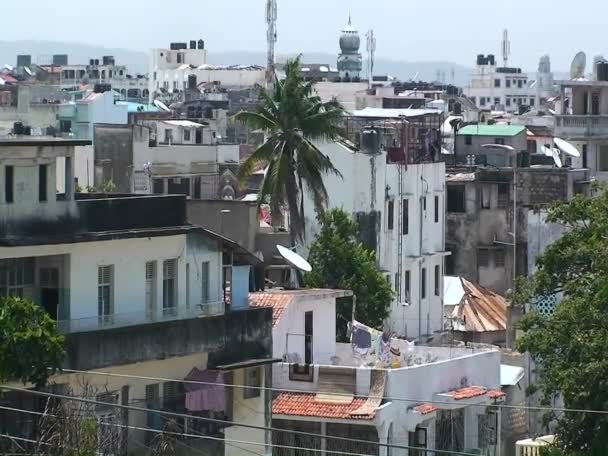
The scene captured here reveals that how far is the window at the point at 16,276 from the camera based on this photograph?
112ft

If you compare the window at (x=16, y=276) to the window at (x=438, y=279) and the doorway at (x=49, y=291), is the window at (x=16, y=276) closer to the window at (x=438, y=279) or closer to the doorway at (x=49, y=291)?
the doorway at (x=49, y=291)

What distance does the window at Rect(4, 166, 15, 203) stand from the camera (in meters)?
33.7

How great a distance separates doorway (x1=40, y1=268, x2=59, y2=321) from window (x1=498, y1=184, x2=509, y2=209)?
36991 mm

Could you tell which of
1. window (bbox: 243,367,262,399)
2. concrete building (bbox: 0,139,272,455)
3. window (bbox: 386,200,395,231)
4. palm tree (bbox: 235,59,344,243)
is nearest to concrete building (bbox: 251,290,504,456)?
window (bbox: 243,367,262,399)

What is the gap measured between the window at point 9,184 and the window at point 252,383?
5.92 metres

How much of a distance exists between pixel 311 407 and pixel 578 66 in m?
54.7

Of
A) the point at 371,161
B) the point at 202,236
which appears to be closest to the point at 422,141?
the point at 371,161

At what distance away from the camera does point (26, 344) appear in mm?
31844

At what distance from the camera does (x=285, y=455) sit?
39.8 m

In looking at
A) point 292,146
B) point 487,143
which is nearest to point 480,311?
point 292,146

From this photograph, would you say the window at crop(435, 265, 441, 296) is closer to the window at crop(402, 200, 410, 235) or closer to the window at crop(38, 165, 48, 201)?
the window at crop(402, 200, 410, 235)

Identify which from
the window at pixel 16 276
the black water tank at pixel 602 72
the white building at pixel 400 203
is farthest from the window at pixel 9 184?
the black water tank at pixel 602 72

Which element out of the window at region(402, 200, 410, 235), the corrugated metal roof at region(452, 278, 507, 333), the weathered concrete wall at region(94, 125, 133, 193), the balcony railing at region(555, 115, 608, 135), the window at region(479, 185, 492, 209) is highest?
the balcony railing at region(555, 115, 608, 135)

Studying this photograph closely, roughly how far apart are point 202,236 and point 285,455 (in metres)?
4.35
